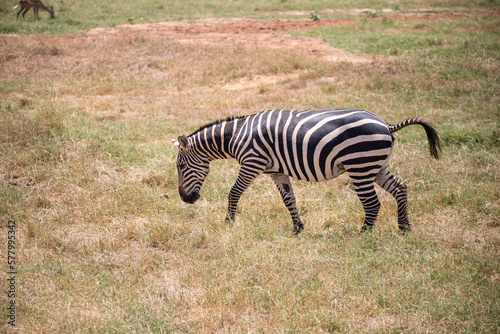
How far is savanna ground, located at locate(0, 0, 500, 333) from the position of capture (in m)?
4.23

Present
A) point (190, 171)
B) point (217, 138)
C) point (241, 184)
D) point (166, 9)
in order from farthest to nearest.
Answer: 1. point (166, 9)
2. point (190, 171)
3. point (217, 138)
4. point (241, 184)

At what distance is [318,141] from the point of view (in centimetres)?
544

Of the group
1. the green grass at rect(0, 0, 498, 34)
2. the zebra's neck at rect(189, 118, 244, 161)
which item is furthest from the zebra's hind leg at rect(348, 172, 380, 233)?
the green grass at rect(0, 0, 498, 34)

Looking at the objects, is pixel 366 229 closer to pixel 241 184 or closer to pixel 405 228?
pixel 405 228

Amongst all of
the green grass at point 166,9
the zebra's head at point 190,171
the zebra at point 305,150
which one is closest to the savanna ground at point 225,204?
the zebra's head at point 190,171

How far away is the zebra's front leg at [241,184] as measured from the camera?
229 inches

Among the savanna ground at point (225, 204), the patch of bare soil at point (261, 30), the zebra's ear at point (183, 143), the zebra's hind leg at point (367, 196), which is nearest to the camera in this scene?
the savanna ground at point (225, 204)

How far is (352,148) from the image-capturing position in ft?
17.3

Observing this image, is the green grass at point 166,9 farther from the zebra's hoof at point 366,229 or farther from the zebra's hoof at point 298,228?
the zebra's hoof at point 366,229

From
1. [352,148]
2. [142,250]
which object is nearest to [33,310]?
[142,250]

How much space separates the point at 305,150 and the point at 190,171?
1.76 metres

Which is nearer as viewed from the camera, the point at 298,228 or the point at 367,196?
the point at 367,196

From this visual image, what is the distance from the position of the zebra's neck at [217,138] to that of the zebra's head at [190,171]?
97 millimetres

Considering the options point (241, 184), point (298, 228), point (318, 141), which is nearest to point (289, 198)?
point (298, 228)
